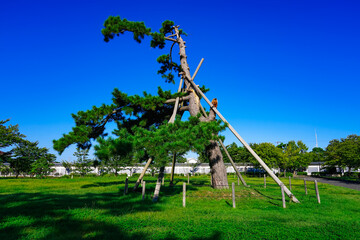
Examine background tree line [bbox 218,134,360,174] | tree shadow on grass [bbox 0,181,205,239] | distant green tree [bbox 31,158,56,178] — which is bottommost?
tree shadow on grass [bbox 0,181,205,239]

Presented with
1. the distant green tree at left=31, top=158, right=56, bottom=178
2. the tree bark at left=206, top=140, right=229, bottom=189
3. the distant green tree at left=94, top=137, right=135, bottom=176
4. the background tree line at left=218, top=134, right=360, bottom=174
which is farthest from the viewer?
the distant green tree at left=31, top=158, right=56, bottom=178

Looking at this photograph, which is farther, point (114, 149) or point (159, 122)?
point (159, 122)

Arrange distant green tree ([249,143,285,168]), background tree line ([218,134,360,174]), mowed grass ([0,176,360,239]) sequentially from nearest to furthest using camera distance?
mowed grass ([0,176,360,239]) < background tree line ([218,134,360,174]) < distant green tree ([249,143,285,168])

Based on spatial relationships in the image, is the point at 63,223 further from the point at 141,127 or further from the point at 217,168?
the point at 217,168

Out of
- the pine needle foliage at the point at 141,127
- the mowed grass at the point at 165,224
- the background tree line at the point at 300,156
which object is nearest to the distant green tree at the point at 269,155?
the background tree line at the point at 300,156

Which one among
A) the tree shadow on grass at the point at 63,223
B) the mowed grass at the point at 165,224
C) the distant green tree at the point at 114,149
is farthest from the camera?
the distant green tree at the point at 114,149

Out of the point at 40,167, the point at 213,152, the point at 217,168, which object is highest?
the point at 213,152

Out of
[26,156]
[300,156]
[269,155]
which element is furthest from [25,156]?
[300,156]

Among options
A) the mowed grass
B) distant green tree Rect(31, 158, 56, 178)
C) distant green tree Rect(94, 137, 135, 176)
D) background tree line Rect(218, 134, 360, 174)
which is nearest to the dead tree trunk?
the mowed grass

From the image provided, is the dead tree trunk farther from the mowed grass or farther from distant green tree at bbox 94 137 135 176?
distant green tree at bbox 94 137 135 176

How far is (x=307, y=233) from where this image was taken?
5.44 metres

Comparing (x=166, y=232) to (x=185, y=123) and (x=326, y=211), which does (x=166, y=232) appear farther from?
(x=326, y=211)

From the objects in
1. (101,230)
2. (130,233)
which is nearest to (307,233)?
(130,233)

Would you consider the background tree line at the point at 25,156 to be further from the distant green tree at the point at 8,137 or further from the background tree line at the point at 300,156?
the background tree line at the point at 300,156
